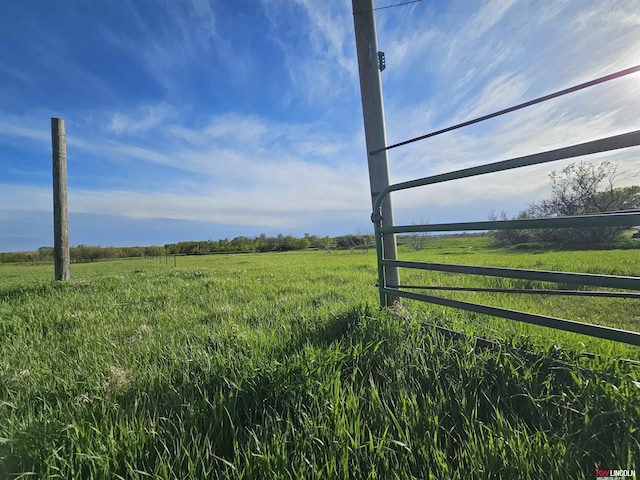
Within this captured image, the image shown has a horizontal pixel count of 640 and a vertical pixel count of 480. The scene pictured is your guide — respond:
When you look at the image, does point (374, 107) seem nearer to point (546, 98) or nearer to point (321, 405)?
point (546, 98)

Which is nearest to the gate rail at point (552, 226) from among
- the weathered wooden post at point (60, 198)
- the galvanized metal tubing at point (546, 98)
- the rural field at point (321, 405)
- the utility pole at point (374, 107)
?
the galvanized metal tubing at point (546, 98)

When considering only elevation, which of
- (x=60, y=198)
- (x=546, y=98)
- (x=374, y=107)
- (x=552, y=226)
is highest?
(x=60, y=198)

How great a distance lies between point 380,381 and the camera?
174 centimetres

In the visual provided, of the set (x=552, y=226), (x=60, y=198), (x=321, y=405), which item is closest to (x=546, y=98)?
(x=552, y=226)

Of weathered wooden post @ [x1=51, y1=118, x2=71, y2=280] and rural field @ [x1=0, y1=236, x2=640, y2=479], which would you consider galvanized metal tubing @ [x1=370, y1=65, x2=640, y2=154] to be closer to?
rural field @ [x1=0, y1=236, x2=640, y2=479]

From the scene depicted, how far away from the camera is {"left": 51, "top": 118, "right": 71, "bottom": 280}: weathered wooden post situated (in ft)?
22.5

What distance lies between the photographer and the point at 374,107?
10.1 ft

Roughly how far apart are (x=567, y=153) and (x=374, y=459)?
1949mm

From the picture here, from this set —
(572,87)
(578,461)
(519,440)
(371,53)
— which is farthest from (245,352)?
(371,53)

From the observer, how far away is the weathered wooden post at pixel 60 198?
6.87 m

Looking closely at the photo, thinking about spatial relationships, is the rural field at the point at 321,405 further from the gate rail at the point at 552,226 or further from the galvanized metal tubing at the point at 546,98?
the galvanized metal tubing at the point at 546,98

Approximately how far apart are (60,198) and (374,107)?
7.95 metres

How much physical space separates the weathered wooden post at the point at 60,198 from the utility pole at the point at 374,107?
25.4ft

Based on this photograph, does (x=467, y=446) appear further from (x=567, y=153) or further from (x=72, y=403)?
(x=72, y=403)
